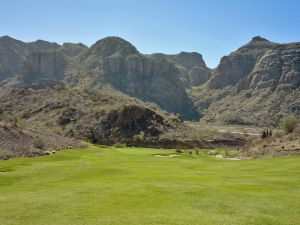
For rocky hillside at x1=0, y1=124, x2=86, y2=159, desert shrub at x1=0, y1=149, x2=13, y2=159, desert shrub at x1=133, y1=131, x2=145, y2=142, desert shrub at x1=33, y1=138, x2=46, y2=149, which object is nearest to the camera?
desert shrub at x1=0, y1=149, x2=13, y2=159

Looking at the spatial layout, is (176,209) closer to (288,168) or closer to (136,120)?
(288,168)

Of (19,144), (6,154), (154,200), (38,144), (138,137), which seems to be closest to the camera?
(154,200)

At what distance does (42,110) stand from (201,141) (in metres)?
46.0

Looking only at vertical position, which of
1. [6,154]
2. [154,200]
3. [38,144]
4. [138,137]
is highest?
[154,200]

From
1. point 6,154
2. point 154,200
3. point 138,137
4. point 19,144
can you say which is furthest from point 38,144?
point 138,137

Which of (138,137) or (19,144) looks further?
(138,137)

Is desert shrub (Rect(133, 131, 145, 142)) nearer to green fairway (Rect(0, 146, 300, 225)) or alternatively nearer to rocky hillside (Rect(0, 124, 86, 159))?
rocky hillside (Rect(0, 124, 86, 159))

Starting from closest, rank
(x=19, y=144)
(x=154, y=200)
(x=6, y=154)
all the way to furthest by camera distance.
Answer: (x=154, y=200), (x=6, y=154), (x=19, y=144)

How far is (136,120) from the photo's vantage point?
379ft

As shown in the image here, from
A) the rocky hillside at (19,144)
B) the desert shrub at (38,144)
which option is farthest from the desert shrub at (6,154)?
the desert shrub at (38,144)

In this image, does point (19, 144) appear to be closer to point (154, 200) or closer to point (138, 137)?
point (154, 200)

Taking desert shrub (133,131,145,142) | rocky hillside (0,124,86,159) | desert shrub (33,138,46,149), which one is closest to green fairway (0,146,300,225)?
rocky hillside (0,124,86,159)

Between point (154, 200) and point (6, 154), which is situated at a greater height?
point (154, 200)

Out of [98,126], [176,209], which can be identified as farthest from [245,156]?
[98,126]
